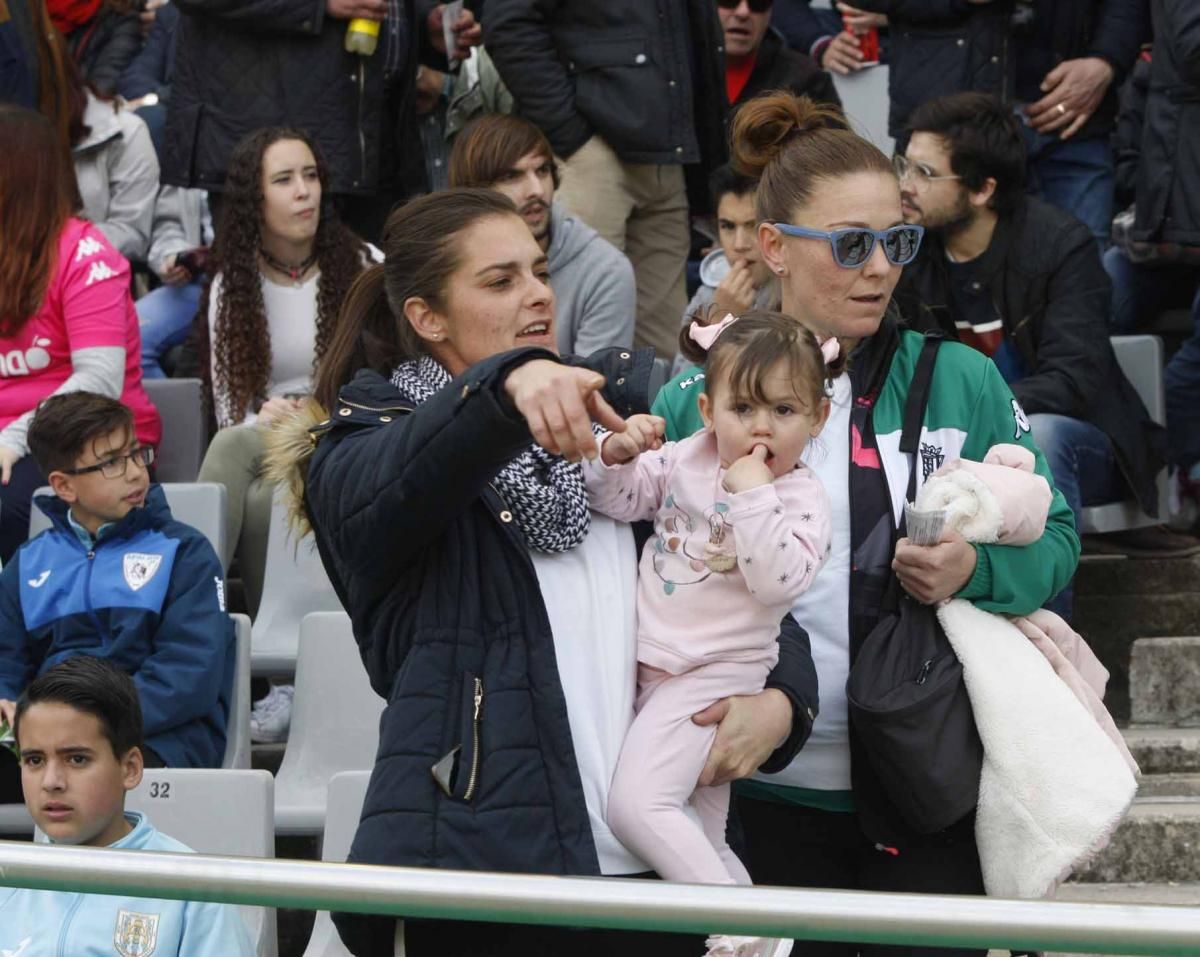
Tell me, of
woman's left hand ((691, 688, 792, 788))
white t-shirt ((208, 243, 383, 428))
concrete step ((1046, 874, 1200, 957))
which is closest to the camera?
woman's left hand ((691, 688, 792, 788))

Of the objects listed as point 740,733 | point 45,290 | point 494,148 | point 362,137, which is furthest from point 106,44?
point 740,733

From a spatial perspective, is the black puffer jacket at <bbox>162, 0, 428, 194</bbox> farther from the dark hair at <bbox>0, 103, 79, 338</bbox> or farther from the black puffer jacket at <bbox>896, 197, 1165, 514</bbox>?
the black puffer jacket at <bbox>896, 197, 1165, 514</bbox>

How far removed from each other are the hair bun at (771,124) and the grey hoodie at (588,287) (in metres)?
2.40

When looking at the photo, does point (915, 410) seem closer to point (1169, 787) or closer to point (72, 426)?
point (1169, 787)

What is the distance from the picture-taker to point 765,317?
2633mm

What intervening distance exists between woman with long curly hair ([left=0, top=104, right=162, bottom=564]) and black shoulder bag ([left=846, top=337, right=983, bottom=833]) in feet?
10.7

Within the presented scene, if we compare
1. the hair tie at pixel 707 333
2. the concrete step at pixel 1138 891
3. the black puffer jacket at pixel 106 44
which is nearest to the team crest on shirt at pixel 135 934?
the hair tie at pixel 707 333

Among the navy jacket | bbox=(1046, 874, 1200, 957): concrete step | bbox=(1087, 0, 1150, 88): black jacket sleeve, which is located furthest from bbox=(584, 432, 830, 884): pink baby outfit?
bbox=(1087, 0, 1150, 88): black jacket sleeve

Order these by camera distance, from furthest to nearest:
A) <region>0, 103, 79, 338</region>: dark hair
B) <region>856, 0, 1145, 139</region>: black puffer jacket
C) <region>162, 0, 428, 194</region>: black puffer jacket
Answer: <region>162, 0, 428, 194</region>: black puffer jacket → <region>856, 0, 1145, 139</region>: black puffer jacket → <region>0, 103, 79, 338</region>: dark hair

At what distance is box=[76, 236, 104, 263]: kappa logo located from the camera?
5520mm

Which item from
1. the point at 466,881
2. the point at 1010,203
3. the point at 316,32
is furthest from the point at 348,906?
the point at 316,32

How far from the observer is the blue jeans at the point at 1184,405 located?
5.72 meters

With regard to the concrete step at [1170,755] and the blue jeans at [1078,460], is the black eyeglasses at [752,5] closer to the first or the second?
the blue jeans at [1078,460]

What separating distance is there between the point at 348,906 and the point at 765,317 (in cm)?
111
